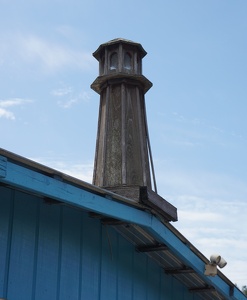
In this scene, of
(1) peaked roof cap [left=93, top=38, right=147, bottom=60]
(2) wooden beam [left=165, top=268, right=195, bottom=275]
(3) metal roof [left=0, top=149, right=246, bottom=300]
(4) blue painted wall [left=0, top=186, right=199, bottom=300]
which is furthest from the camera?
(1) peaked roof cap [left=93, top=38, right=147, bottom=60]

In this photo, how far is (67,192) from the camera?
5.28 meters

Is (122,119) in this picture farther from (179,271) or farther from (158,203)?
(179,271)

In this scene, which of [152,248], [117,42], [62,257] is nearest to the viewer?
[62,257]

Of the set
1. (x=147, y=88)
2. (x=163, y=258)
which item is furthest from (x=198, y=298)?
(x=147, y=88)

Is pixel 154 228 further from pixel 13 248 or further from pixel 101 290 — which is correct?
pixel 13 248

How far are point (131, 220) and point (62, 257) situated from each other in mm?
821

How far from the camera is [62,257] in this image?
5816mm

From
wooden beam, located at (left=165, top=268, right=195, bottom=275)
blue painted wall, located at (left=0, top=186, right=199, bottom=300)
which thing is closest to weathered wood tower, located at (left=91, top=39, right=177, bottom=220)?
blue painted wall, located at (left=0, top=186, right=199, bottom=300)

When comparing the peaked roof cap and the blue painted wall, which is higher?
the peaked roof cap

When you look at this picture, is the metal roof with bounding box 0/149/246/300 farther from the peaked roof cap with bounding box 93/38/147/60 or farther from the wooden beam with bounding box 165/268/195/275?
the peaked roof cap with bounding box 93/38/147/60

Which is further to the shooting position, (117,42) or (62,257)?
(117,42)

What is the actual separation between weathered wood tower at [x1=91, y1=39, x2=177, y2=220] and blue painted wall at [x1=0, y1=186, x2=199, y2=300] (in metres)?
1.01

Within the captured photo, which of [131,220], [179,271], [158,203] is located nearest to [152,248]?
[179,271]

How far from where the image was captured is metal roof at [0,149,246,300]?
4.77 meters
